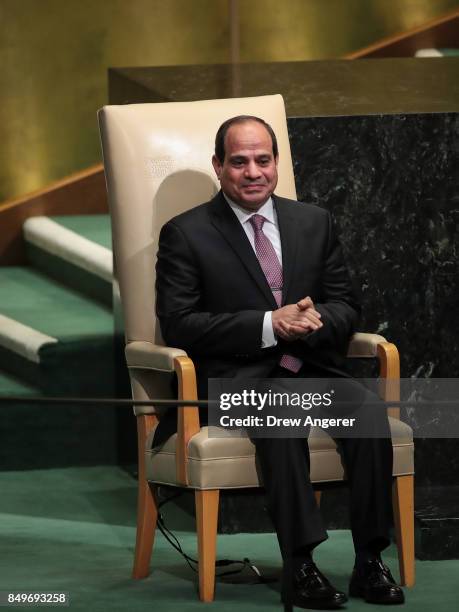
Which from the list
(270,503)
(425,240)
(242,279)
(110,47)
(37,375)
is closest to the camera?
(270,503)

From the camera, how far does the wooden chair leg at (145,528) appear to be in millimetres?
3783

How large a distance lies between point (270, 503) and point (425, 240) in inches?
46.8

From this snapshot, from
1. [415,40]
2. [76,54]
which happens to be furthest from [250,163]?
[415,40]

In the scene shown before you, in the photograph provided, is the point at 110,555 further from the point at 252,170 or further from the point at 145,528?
the point at 252,170

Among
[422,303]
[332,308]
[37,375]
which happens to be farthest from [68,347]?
[332,308]

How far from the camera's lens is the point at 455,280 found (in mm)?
4375

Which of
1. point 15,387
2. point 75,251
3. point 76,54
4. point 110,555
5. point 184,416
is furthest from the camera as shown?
point 76,54

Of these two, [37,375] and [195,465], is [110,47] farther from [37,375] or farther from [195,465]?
[195,465]

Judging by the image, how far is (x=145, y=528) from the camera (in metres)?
3.79

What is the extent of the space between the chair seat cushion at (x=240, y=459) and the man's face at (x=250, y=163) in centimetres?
57

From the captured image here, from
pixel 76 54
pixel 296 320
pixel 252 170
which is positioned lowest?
pixel 296 320

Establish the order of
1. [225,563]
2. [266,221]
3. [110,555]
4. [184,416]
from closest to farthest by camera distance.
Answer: [184,416]
[266,221]
[225,563]
[110,555]

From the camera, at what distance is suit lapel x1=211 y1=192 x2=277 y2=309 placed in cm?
367

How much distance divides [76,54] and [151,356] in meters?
3.07
